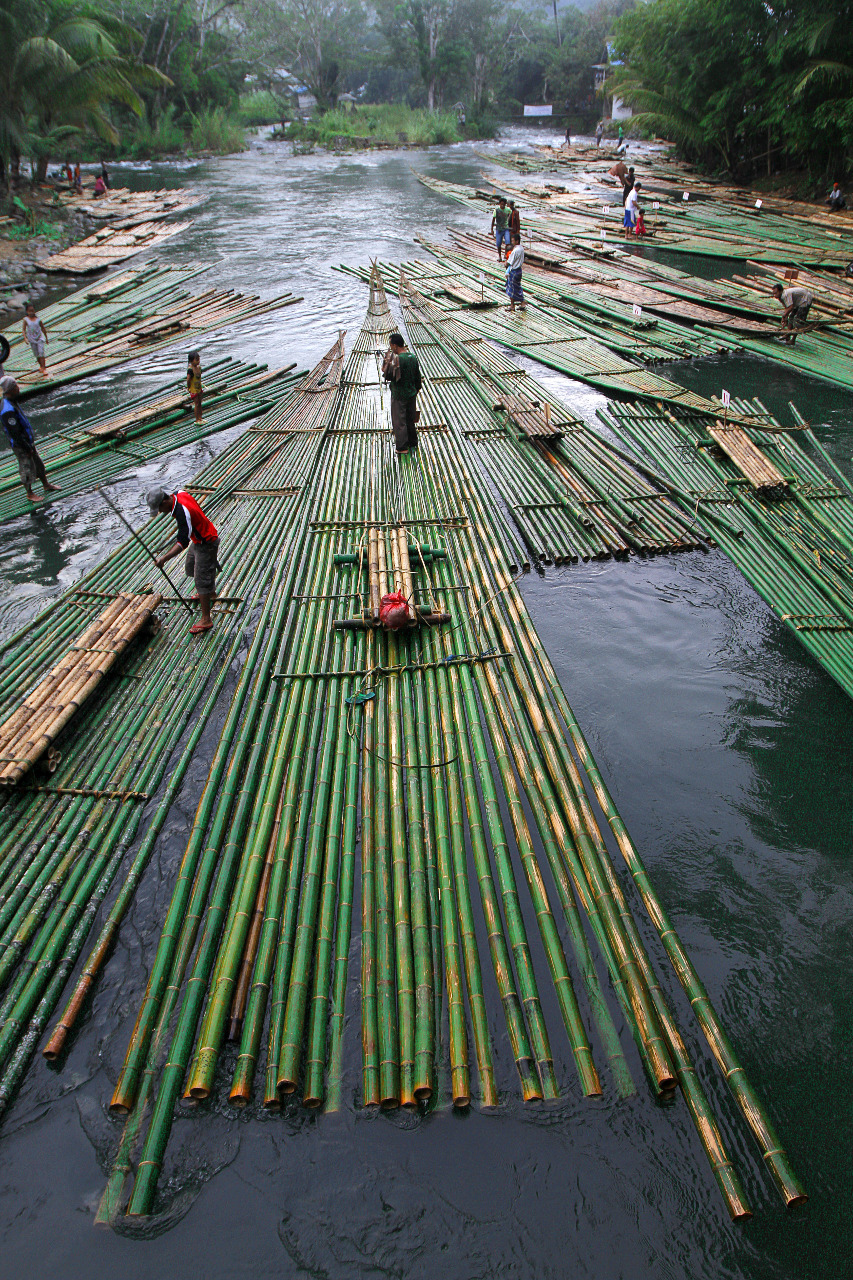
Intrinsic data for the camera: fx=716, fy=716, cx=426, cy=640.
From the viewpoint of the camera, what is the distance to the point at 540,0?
89438 millimetres

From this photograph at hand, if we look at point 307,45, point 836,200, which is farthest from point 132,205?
point 307,45

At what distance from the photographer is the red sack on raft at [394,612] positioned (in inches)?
261

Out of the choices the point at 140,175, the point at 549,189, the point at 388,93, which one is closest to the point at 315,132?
the point at 140,175

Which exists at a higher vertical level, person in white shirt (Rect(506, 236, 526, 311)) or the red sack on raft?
person in white shirt (Rect(506, 236, 526, 311))

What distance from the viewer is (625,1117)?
13.2 ft

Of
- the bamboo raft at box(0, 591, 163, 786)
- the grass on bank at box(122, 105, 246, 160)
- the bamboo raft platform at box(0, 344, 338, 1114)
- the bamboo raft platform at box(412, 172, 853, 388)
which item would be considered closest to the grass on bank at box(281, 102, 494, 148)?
the grass on bank at box(122, 105, 246, 160)

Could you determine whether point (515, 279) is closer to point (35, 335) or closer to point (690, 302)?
point (690, 302)

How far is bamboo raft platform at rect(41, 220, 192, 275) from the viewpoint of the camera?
842 inches

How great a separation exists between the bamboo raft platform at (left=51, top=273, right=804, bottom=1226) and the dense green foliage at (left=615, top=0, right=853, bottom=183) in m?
25.8

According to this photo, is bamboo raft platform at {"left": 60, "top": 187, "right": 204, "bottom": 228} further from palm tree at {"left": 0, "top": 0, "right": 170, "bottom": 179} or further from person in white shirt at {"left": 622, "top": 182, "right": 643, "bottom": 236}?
person in white shirt at {"left": 622, "top": 182, "right": 643, "bottom": 236}

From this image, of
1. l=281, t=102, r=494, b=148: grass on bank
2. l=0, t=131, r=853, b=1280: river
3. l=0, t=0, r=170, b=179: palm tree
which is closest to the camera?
l=0, t=131, r=853, b=1280: river

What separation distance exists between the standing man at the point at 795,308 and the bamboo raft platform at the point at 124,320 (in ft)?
39.9

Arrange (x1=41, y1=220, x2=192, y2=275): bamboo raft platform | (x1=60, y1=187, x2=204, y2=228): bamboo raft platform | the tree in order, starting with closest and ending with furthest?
(x1=41, y1=220, x2=192, y2=275): bamboo raft platform → (x1=60, y1=187, x2=204, y2=228): bamboo raft platform → the tree

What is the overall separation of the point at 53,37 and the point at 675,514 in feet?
91.3
